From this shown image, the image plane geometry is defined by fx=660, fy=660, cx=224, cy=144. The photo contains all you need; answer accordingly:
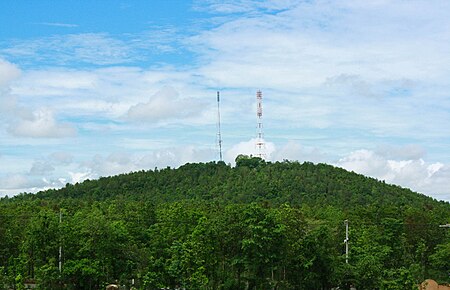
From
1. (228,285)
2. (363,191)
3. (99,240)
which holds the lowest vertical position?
(228,285)

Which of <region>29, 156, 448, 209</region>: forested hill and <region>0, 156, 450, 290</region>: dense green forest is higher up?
<region>29, 156, 448, 209</region>: forested hill

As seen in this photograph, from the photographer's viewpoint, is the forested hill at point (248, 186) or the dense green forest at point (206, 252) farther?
the forested hill at point (248, 186)

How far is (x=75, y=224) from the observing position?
36.8 meters

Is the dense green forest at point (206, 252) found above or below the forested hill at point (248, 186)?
below

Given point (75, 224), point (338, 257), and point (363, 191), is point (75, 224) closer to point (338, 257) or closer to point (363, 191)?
point (338, 257)

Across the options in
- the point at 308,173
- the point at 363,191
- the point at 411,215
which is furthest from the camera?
the point at 308,173

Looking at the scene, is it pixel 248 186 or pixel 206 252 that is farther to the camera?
pixel 248 186

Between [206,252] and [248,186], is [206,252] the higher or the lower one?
the lower one

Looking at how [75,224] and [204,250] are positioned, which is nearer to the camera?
[204,250]

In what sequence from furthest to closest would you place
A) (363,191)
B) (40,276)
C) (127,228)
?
(363,191) → (127,228) → (40,276)

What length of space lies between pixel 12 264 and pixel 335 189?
184ft

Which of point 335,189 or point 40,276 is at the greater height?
point 335,189

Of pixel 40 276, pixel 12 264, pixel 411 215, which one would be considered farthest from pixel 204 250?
pixel 411 215

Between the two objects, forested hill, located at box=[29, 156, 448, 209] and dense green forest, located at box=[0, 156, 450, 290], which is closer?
dense green forest, located at box=[0, 156, 450, 290]
